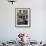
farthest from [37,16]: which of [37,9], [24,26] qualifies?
[24,26]

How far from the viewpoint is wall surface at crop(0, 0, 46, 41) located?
207 inches

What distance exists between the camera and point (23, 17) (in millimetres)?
5316

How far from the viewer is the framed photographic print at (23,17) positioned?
5281 millimetres

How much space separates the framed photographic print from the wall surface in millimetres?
120

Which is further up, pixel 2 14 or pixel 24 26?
pixel 2 14

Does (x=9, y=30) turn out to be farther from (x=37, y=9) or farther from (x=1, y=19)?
(x=37, y=9)

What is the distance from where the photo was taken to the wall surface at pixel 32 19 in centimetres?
527

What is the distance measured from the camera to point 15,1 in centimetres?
528

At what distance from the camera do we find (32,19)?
5.28m

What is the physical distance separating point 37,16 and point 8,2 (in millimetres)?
1297

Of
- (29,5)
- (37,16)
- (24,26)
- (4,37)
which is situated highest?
(29,5)

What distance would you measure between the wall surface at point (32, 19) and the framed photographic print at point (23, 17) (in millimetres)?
120

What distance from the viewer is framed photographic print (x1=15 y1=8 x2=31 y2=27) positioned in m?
5.28

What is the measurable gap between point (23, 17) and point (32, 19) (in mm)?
372
